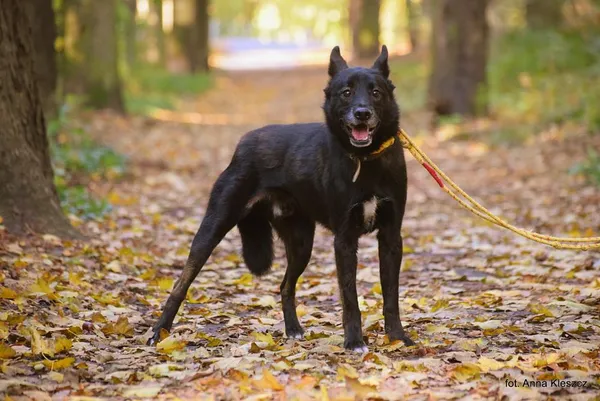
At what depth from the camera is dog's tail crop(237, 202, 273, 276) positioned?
6199mm

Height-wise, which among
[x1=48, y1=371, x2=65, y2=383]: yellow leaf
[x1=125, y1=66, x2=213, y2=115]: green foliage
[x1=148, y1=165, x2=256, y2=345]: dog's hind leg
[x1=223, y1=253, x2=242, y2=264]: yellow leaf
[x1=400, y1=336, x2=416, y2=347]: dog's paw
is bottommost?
[x1=125, y1=66, x2=213, y2=115]: green foliage

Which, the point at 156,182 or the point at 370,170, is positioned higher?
the point at 370,170

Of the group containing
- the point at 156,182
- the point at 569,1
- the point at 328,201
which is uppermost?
the point at 569,1

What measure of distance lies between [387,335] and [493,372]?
1.00 m

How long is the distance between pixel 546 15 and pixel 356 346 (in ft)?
59.8

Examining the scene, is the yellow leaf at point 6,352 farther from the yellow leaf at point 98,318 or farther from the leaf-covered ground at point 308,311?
the yellow leaf at point 98,318

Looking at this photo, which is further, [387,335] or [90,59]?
[90,59]

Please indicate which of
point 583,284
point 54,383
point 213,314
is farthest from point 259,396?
point 583,284

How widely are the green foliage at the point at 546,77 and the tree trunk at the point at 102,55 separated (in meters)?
8.24

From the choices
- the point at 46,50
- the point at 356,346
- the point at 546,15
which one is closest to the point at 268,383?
the point at 356,346

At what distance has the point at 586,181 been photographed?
11.2 meters

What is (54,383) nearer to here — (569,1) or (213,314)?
(213,314)

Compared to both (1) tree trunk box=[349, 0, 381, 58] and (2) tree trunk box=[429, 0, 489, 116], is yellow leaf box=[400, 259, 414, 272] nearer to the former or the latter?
(2) tree trunk box=[429, 0, 489, 116]

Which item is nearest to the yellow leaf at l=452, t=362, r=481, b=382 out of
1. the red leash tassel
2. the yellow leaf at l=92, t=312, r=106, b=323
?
the red leash tassel
